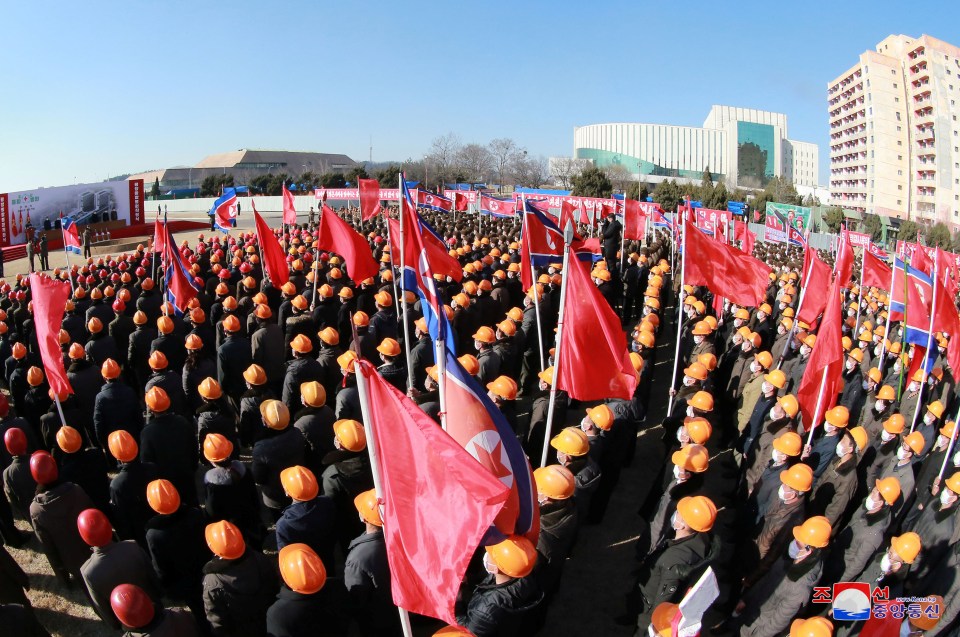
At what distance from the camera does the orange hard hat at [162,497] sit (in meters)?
4.18

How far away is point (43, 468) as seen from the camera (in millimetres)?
4578

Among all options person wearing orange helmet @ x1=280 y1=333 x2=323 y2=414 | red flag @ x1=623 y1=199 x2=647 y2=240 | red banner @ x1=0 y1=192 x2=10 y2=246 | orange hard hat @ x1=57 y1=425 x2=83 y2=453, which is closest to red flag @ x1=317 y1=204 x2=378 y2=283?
person wearing orange helmet @ x1=280 y1=333 x2=323 y2=414

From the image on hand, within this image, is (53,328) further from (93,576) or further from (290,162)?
(290,162)

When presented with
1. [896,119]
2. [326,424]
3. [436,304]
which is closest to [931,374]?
[436,304]

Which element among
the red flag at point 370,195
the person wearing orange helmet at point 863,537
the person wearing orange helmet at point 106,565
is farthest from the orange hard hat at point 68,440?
the red flag at point 370,195

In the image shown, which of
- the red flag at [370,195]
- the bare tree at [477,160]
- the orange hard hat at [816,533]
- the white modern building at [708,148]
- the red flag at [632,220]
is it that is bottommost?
the orange hard hat at [816,533]

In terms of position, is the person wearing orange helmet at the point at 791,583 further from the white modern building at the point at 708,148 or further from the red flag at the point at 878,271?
the white modern building at the point at 708,148

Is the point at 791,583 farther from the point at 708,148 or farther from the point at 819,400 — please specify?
the point at 708,148

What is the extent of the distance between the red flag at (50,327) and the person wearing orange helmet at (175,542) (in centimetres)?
238

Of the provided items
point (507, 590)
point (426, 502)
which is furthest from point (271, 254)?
point (426, 502)

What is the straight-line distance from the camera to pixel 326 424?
19.2 ft

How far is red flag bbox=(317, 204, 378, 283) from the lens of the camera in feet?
29.6

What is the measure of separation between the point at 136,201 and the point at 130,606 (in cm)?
3548

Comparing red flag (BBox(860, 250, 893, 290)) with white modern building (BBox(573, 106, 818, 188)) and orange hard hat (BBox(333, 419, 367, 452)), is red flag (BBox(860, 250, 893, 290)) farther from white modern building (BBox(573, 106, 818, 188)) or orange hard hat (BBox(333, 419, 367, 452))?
white modern building (BBox(573, 106, 818, 188))
